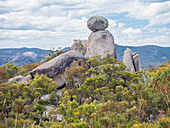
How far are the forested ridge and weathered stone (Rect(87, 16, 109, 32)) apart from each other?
1771 centimetres

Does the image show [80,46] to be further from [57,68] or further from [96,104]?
[96,104]

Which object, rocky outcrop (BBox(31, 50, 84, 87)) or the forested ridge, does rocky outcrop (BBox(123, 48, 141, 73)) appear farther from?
rocky outcrop (BBox(31, 50, 84, 87))

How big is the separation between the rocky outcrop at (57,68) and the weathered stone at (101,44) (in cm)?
709

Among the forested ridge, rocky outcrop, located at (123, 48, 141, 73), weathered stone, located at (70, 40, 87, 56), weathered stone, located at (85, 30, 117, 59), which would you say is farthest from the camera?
weathered stone, located at (70, 40, 87, 56)

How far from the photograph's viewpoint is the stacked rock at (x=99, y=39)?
128ft

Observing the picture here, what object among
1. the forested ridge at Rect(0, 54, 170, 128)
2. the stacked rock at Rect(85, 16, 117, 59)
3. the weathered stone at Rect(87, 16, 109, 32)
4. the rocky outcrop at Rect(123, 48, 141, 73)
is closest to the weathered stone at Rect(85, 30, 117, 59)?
the stacked rock at Rect(85, 16, 117, 59)

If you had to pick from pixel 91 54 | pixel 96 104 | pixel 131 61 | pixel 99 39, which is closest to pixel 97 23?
pixel 99 39

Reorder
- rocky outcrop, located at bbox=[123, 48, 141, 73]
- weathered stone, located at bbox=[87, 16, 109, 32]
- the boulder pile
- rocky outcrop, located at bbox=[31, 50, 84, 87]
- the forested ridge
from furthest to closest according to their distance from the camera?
weathered stone, located at bbox=[87, 16, 109, 32], rocky outcrop, located at bbox=[123, 48, 141, 73], the boulder pile, rocky outcrop, located at bbox=[31, 50, 84, 87], the forested ridge

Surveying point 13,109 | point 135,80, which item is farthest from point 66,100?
point 135,80

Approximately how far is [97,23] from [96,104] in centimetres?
2661

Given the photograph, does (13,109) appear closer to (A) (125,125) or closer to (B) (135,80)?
(A) (125,125)

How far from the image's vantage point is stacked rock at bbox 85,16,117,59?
39.2 metres

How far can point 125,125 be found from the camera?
1478cm

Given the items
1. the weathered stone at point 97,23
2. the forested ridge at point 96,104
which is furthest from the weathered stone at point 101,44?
the forested ridge at point 96,104
